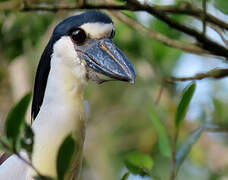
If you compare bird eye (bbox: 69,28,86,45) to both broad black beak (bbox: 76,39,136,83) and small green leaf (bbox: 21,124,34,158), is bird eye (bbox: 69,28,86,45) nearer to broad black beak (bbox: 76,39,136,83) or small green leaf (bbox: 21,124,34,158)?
broad black beak (bbox: 76,39,136,83)

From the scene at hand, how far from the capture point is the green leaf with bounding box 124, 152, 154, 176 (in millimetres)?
1242

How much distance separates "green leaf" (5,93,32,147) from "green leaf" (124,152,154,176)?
35 centimetres

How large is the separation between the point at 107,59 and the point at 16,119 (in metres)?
0.70

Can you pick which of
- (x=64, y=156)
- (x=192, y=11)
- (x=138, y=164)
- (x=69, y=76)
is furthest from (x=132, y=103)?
(x=64, y=156)

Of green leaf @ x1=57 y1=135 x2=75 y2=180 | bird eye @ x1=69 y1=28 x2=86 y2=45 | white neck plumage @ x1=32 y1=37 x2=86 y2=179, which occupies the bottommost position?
white neck plumage @ x1=32 y1=37 x2=86 y2=179

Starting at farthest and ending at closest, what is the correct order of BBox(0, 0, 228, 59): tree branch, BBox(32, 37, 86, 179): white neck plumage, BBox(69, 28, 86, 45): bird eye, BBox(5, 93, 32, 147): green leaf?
1. BBox(69, 28, 86, 45): bird eye
2. BBox(32, 37, 86, 179): white neck plumage
3. BBox(0, 0, 228, 59): tree branch
4. BBox(5, 93, 32, 147): green leaf

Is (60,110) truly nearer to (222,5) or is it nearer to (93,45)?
(93,45)

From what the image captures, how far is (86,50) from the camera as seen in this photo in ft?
5.72

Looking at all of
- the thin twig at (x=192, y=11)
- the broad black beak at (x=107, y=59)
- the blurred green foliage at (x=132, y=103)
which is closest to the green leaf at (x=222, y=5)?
the thin twig at (x=192, y=11)

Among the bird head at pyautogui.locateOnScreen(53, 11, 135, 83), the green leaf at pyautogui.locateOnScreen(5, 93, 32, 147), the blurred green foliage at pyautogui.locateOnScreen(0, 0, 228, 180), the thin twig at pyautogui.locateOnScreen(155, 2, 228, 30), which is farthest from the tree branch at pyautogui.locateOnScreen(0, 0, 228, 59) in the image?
the blurred green foliage at pyautogui.locateOnScreen(0, 0, 228, 180)

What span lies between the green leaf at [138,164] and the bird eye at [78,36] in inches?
22.0

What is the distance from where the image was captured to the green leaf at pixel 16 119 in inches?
39.6

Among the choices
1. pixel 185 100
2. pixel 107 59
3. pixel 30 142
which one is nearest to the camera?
pixel 30 142

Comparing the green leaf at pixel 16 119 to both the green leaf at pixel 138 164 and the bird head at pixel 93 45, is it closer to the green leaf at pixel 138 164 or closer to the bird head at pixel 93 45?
the green leaf at pixel 138 164
